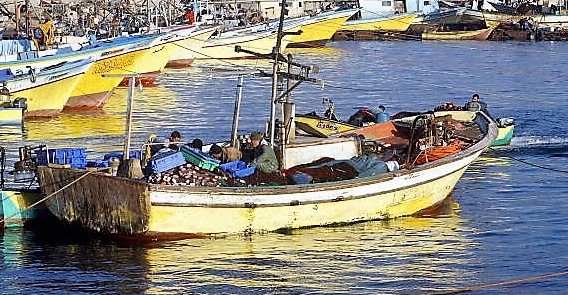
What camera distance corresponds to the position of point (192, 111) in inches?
1357

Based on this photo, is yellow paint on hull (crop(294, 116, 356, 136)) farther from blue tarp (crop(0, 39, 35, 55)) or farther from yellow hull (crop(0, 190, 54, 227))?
blue tarp (crop(0, 39, 35, 55))

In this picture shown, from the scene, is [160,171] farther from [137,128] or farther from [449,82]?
[449,82]

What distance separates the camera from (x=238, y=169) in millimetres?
17453

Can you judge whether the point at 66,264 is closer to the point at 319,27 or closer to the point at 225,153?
the point at 225,153

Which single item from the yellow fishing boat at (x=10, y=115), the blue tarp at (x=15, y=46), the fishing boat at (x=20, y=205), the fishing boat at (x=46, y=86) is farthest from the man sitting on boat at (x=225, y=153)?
the blue tarp at (x=15, y=46)

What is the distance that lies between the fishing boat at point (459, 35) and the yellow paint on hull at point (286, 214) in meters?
50.8

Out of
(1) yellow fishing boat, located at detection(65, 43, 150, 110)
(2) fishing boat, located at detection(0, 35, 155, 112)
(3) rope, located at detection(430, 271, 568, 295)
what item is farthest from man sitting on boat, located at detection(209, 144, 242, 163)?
(1) yellow fishing boat, located at detection(65, 43, 150, 110)

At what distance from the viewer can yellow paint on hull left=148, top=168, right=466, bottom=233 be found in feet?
54.3

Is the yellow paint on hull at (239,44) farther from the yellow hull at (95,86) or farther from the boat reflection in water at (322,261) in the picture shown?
the boat reflection in water at (322,261)

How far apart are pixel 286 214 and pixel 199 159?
5.20ft

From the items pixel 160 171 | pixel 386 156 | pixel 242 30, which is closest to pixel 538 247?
pixel 386 156

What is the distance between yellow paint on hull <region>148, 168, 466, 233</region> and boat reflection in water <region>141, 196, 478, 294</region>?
0.54 ft

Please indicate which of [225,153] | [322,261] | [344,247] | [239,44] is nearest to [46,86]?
[225,153]

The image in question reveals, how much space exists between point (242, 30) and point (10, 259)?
38658 mm
